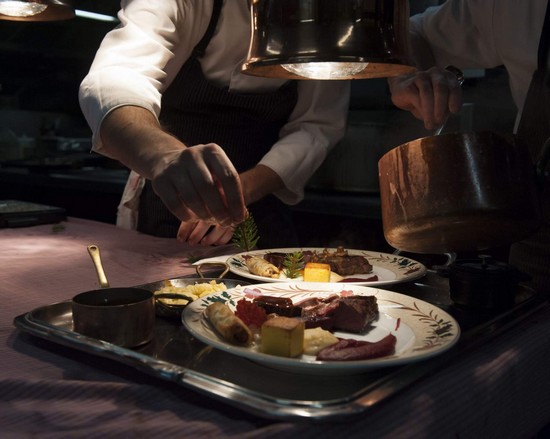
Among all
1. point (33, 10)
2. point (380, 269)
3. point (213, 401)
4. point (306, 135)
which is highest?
point (33, 10)

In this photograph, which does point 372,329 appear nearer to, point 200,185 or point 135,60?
point 200,185

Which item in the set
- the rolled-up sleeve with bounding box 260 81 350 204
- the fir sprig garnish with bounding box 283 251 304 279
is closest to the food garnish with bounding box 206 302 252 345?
the fir sprig garnish with bounding box 283 251 304 279

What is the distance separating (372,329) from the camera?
3.24ft

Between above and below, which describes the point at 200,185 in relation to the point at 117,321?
above

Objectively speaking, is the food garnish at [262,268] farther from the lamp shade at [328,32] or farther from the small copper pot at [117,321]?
the lamp shade at [328,32]

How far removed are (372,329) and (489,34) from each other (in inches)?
45.9

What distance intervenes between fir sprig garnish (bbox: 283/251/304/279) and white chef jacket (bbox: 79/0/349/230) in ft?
1.59

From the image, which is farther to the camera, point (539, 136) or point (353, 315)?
point (539, 136)

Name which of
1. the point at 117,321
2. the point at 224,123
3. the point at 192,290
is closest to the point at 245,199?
the point at 224,123

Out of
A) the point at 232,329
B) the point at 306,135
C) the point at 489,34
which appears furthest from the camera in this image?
the point at 306,135

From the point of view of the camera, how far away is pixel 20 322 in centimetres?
95

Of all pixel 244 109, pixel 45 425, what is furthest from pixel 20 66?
pixel 45 425

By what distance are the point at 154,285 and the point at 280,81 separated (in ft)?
3.20

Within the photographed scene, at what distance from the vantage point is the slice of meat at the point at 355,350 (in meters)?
0.78
